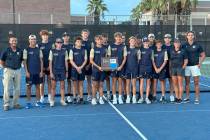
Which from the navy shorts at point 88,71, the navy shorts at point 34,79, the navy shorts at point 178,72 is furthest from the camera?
the navy shorts at point 88,71

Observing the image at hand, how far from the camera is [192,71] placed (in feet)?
38.7

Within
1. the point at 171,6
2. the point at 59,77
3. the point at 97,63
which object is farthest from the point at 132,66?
the point at 171,6

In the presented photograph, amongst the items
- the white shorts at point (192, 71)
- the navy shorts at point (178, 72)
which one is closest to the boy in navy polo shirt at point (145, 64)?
the navy shorts at point (178, 72)

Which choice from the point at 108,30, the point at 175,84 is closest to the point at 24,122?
the point at 175,84

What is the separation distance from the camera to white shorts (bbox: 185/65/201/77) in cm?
1173

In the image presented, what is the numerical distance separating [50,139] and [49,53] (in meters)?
4.14

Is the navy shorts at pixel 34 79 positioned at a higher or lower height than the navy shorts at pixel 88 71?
lower

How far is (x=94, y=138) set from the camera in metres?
7.81

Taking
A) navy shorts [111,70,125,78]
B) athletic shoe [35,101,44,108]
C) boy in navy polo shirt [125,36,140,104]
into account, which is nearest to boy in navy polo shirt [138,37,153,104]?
boy in navy polo shirt [125,36,140,104]

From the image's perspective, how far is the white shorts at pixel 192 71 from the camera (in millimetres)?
11727

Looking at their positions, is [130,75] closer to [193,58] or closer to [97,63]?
[97,63]

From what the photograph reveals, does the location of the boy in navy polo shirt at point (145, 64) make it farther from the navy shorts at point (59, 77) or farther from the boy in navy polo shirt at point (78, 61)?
the navy shorts at point (59, 77)

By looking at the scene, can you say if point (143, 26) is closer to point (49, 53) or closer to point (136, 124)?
point (49, 53)

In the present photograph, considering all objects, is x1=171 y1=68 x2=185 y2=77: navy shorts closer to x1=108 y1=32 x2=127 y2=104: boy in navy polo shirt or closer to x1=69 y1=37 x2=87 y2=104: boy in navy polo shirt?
x1=108 y1=32 x2=127 y2=104: boy in navy polo shirt
